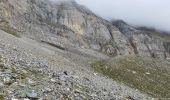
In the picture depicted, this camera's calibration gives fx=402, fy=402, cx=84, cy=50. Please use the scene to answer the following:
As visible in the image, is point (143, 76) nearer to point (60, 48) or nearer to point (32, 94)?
point (60, 48)

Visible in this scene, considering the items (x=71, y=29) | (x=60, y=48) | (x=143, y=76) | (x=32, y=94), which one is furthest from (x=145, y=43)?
(x=32, y=94)

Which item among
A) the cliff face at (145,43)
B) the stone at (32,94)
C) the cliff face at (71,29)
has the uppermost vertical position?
the stone at (32,94)

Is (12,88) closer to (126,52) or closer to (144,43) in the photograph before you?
(126,52)

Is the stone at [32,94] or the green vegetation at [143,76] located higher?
the stone at [32,94]

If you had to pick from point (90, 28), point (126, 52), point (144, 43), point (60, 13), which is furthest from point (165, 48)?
point (60, 13)

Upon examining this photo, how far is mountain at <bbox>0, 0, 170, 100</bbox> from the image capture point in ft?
76.7

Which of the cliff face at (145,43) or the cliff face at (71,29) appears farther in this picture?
the cliff face at (145,43)

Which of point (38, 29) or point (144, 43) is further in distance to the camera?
point (144, 43)

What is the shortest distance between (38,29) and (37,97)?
10100cm

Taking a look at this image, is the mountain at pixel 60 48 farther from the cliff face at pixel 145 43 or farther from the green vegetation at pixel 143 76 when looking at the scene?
the green vegetation at pixel 143 76

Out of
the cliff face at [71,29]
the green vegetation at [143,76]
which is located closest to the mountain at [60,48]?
the cliff face at [71,29]

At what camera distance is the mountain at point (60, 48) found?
23375 mm

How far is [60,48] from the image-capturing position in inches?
Result: 4033

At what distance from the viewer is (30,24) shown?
120 m
